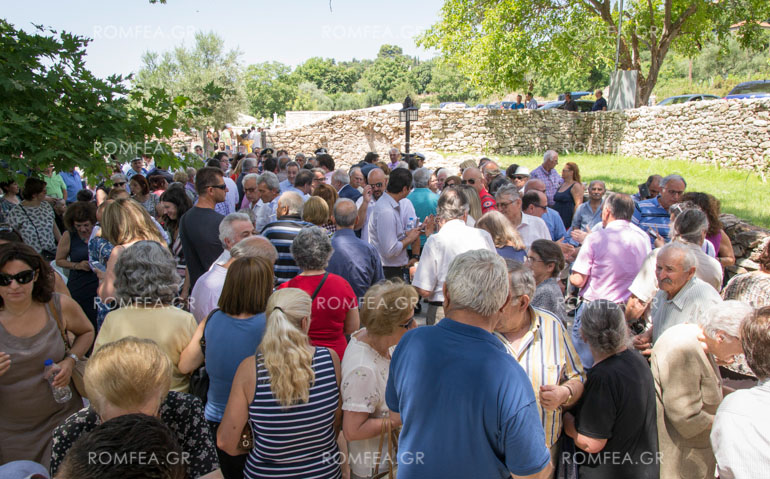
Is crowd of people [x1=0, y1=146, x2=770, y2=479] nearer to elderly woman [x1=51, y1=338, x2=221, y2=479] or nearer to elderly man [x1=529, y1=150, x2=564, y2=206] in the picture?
elderly woman [x1=51, y1=338, x2=221, y2=479]

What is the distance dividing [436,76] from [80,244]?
73.6 m

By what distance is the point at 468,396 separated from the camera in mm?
1825

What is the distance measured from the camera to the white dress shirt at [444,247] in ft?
13.3

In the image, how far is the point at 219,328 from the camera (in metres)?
2.65

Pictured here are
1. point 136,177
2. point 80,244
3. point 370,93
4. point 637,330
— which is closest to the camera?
point 637,330

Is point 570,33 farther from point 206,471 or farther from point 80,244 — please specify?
point 206,471

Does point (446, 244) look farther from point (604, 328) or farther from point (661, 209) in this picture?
point (661, 209)

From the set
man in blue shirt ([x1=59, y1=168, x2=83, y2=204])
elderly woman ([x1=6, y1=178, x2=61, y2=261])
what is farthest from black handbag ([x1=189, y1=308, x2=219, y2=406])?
man in blue shirt ([x1=59, y1=168, x2=83, y2=204])

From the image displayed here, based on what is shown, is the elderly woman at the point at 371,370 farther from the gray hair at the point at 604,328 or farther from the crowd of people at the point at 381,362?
the gray hair at the point at 604,328

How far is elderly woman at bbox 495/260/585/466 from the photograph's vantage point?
250 centimetres

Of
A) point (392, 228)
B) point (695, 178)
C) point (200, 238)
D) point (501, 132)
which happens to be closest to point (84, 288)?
point (200, 238)

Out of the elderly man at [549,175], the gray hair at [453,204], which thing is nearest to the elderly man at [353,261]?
the gray hair at [453,204]

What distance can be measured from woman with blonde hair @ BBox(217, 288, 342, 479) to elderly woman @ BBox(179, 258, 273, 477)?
0.26m

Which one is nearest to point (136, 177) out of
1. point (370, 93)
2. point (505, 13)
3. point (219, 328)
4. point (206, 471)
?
point (219, 328)
